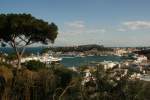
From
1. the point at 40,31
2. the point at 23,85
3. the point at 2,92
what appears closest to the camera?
the point at 2,92

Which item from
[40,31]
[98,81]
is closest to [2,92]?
[98,81]

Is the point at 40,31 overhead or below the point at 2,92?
overhead

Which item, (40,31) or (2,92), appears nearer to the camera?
(2,92)

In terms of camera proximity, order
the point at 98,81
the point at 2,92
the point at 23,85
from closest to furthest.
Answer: the point at 2,92, the point at 23,85, the point at 98,81

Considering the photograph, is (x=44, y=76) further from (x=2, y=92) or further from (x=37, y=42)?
(x=37, y=42)

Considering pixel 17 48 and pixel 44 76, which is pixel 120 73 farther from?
pixel 17 48

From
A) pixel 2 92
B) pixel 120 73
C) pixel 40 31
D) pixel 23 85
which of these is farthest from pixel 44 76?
pixel 40 31
